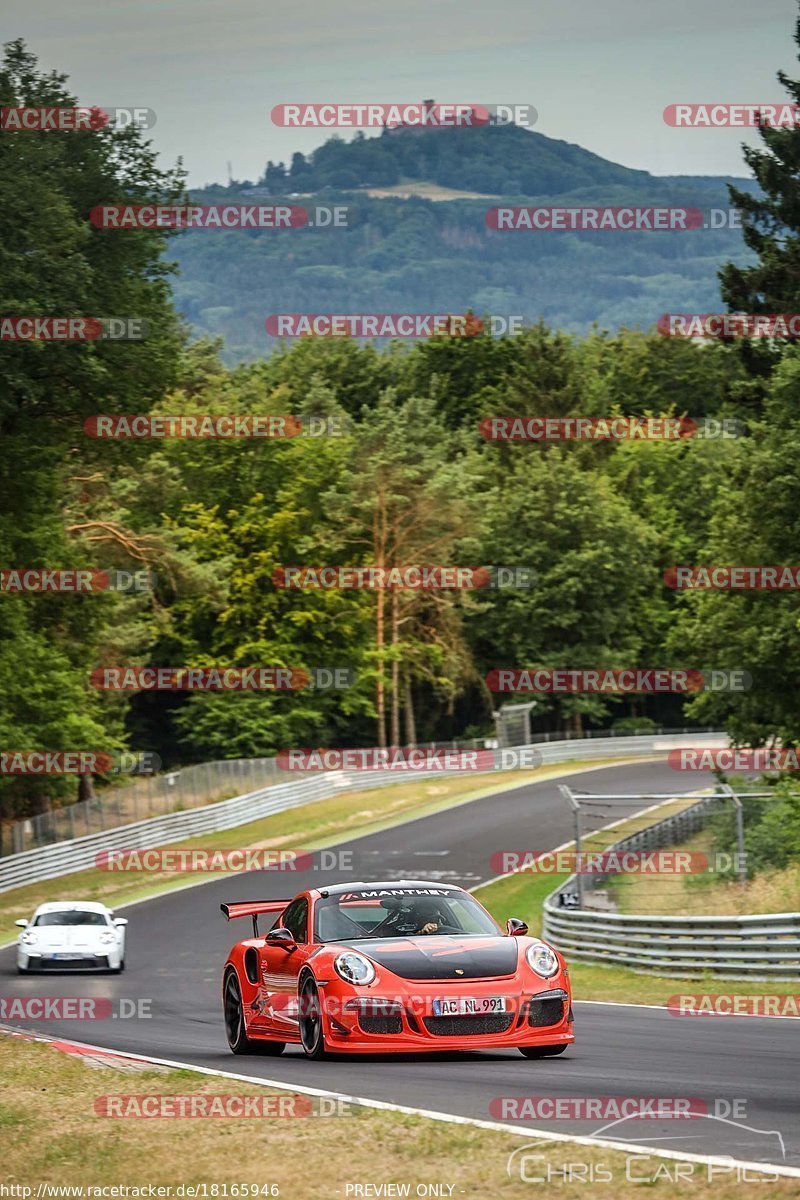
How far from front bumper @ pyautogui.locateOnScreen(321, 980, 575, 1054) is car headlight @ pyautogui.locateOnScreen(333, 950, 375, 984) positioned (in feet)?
0.41

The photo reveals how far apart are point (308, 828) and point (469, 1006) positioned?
1749 inches

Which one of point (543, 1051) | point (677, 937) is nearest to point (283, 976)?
point (543, 1051)

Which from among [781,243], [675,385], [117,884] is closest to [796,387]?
[781,243]

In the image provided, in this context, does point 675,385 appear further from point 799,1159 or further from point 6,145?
point 799,1159

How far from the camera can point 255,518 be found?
7512 centimetres

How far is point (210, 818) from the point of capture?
55.3m

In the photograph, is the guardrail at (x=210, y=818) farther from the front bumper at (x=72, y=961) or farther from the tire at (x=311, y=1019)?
the tire at (x=311, y=1019)

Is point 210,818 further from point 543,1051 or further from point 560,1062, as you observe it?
point 560,1062

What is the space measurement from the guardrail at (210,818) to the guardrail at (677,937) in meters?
20.6

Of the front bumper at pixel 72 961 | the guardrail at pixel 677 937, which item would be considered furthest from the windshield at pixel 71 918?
the guardrail at pixel 677 937

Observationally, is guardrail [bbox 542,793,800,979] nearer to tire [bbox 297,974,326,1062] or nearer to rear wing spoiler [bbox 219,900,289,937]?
rear wing spoiler [bbox 219,900,289,937]

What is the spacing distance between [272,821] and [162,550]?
981 centimetres

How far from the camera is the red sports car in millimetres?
11570

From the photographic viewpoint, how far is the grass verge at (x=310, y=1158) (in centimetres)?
738
